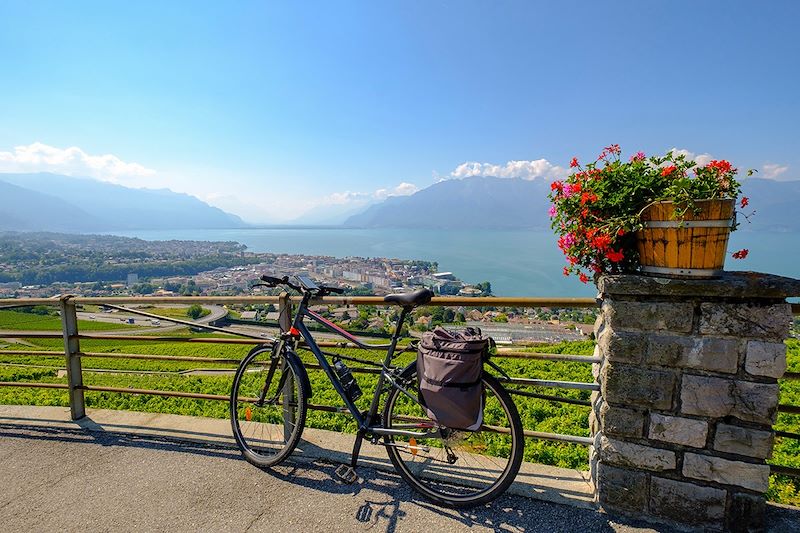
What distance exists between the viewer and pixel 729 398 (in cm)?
217

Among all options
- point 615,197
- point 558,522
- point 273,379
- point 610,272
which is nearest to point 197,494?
point 273,379

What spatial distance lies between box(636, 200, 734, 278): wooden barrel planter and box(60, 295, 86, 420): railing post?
454 centimetres

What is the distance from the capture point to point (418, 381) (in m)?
2.53

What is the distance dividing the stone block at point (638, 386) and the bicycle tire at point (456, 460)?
0.57 metres

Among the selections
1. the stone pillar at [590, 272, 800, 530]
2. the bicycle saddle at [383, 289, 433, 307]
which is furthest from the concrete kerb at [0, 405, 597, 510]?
the bicycle saddle at [383, 289, 433, 307]

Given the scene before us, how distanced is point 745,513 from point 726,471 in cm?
25

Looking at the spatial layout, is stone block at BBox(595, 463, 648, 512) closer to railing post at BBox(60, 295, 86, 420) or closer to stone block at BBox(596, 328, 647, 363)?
stone block at BBox(596, 328, 647, 363)

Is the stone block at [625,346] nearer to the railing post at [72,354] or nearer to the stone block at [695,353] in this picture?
the stone block at [695,353]

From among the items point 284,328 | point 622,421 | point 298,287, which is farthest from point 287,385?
point 622,421

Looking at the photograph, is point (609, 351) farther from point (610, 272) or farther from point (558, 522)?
point (558, 522)

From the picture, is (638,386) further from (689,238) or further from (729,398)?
(689,238)

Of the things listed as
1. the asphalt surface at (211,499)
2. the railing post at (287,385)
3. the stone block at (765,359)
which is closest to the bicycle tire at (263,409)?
the railing post at (287,385)

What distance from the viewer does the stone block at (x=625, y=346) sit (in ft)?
7.53

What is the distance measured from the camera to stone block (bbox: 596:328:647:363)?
229cm
